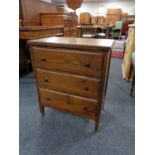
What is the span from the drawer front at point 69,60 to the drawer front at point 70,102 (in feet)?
0.88

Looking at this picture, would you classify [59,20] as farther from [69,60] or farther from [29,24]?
[69,60]

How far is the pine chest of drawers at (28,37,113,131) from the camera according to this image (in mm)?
1075

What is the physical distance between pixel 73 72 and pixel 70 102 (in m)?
0.32

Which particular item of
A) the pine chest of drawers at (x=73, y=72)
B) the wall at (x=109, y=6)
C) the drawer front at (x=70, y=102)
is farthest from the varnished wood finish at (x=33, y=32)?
the wall at (x=109, y=6)

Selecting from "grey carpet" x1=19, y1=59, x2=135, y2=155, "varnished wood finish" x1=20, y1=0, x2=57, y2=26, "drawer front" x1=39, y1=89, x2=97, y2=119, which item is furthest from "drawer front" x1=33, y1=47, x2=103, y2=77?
"varnished wood finish" x1=20, y1=0, x2=57, y2=26

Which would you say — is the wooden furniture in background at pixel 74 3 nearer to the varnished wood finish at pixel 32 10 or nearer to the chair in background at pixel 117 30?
the varnished wood finish at pixel 32 10

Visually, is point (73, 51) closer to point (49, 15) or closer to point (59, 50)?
point (59, 50)

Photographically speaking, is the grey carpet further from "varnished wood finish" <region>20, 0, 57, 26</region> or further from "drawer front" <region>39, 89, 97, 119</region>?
"varnished wood finish" <region>20, 0, 57, 26</region>

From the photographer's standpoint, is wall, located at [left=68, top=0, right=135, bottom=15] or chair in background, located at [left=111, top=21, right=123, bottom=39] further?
wall, located at [left=68, top=0, right=135, bottom=15]

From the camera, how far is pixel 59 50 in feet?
3.80

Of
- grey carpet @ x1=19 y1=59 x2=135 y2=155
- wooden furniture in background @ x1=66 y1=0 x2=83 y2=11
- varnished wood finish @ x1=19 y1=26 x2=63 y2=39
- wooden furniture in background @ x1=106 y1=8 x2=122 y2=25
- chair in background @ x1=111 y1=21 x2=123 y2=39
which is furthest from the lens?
wooden furniture in background @ x1=106 y1=8 x2=122 y2=25

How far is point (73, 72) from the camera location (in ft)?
3.91

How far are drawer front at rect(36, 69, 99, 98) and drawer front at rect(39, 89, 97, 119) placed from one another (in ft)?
0.18

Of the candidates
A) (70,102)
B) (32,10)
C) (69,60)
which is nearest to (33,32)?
(32,10)
